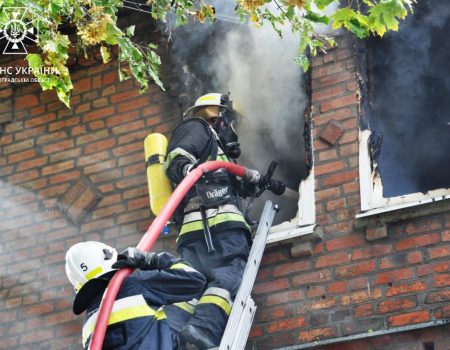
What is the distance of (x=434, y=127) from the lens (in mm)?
8109

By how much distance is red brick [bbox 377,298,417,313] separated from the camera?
6.02 meters

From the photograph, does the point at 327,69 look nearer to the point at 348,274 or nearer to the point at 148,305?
the point at 348,274

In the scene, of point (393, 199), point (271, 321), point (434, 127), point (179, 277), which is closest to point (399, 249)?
point (393, 199)

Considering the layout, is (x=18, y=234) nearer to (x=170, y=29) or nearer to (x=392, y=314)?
(x=170, y=29)

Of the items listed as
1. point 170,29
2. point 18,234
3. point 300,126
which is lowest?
point 18,234

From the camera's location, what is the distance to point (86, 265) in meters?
5.64

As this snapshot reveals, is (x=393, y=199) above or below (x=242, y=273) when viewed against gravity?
above

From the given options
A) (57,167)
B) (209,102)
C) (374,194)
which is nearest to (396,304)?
(374,194)

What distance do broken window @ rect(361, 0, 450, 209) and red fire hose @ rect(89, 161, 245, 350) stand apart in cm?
185

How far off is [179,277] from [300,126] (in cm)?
244

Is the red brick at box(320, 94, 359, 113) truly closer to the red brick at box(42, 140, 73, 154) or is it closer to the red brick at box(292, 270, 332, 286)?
the red brick at box(292, 270, 332, 286)

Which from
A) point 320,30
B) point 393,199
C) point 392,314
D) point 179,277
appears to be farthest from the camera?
point 320,30

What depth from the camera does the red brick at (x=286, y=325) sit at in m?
6.28

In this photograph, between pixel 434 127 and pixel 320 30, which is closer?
pixel 320 30
